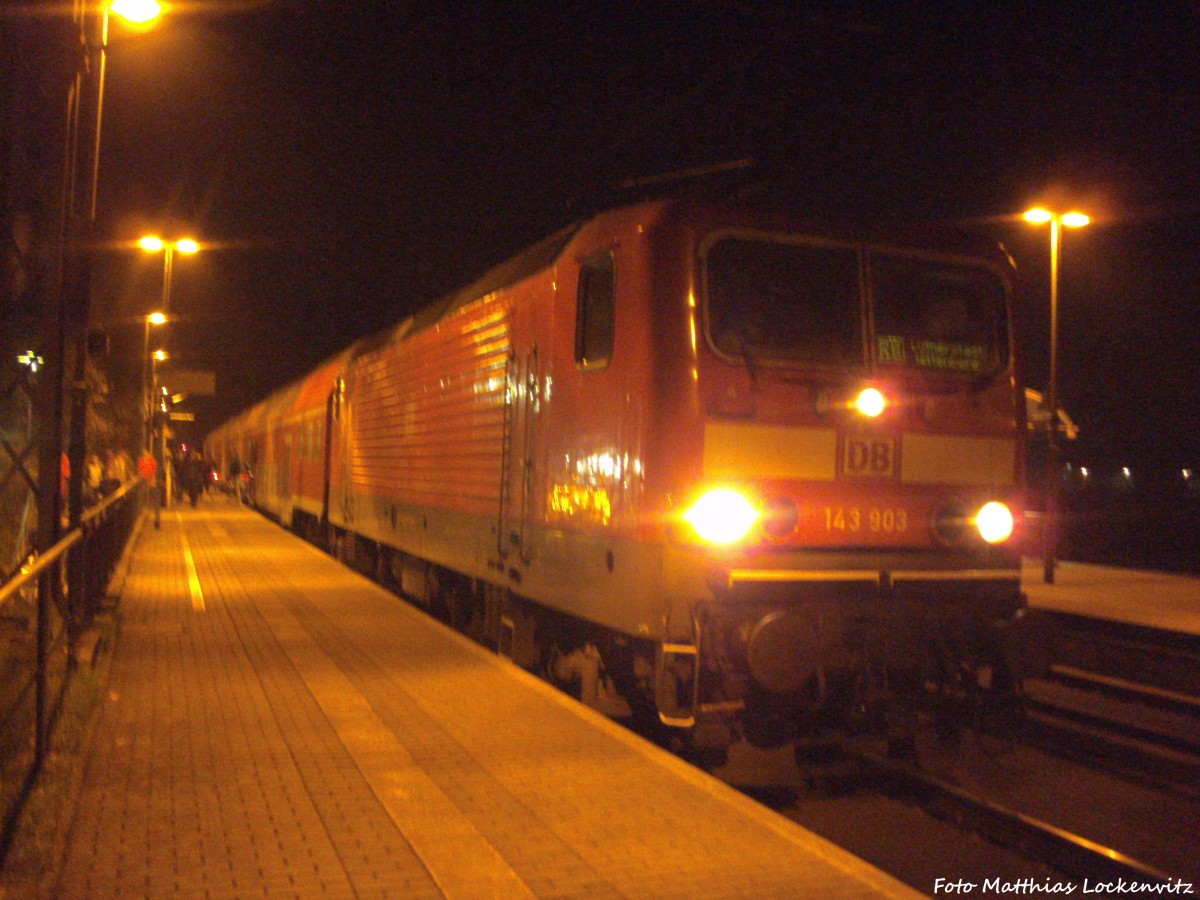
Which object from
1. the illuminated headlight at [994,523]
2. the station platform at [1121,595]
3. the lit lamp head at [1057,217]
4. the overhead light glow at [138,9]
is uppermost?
the overhead light glow at [138,9]

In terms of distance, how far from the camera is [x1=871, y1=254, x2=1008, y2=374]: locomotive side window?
7.07m

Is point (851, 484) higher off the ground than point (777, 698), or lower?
higher

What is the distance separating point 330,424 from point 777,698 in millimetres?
11950

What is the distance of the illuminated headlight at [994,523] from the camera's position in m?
7.02

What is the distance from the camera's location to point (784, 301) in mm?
6812

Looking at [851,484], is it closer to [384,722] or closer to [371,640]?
[384,722]

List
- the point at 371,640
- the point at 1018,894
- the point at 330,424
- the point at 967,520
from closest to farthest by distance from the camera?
the point at 1018,894, the point at 967,520, the point at 371,640, the point at 330,424

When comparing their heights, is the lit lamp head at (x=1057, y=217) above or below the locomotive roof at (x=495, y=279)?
above

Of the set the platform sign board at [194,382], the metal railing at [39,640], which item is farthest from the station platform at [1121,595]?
the platform sign board at [194,382]

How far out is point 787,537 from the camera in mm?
6504

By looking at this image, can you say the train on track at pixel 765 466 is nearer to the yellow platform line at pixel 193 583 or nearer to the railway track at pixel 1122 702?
the railway track at pixel 1122 702

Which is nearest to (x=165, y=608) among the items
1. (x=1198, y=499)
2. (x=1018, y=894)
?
(x=1018, y=894)

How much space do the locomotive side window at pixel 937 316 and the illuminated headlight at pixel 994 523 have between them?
86 centimetres

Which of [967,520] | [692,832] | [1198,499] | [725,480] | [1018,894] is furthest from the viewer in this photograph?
[1198,499]
